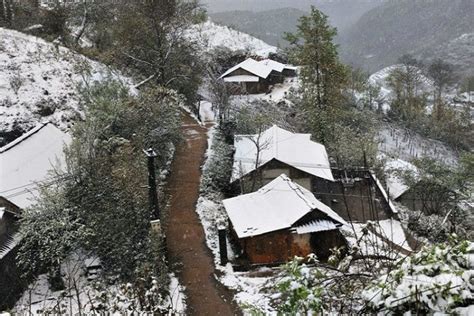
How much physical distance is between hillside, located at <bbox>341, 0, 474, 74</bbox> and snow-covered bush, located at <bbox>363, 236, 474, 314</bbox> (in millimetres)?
122398

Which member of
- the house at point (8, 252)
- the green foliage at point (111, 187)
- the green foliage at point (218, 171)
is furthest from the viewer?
Result: the green foliage at point (218, 171)

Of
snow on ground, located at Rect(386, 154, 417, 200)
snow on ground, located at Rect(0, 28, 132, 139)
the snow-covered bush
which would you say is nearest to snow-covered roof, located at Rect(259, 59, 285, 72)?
snow on ground, located at Rect(0, 28, 132, 139)

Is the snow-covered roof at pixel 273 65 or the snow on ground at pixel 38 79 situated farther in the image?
the snow-covered roof at pixel 273 65

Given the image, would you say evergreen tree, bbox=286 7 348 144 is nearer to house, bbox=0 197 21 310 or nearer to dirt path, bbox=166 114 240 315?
dirt path, bbox=166 114 240 315

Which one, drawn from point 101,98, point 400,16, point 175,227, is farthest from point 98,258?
point 400,16

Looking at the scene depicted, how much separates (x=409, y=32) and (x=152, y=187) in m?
136

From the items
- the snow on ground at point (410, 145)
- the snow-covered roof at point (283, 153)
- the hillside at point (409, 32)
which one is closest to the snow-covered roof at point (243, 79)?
the snow on ground at point (410, 145)

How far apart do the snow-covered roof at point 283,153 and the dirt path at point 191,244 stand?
2404 millimetres

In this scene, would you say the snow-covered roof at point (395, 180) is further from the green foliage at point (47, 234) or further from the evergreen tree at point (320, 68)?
the green foliage at point (47, 234)

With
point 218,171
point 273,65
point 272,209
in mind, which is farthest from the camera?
point 273,65

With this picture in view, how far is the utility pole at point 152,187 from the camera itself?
15625 millimetres

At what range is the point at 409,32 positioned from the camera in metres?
136

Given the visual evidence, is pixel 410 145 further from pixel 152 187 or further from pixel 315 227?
pixel 152 187

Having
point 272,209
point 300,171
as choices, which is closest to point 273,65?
point 300,171
